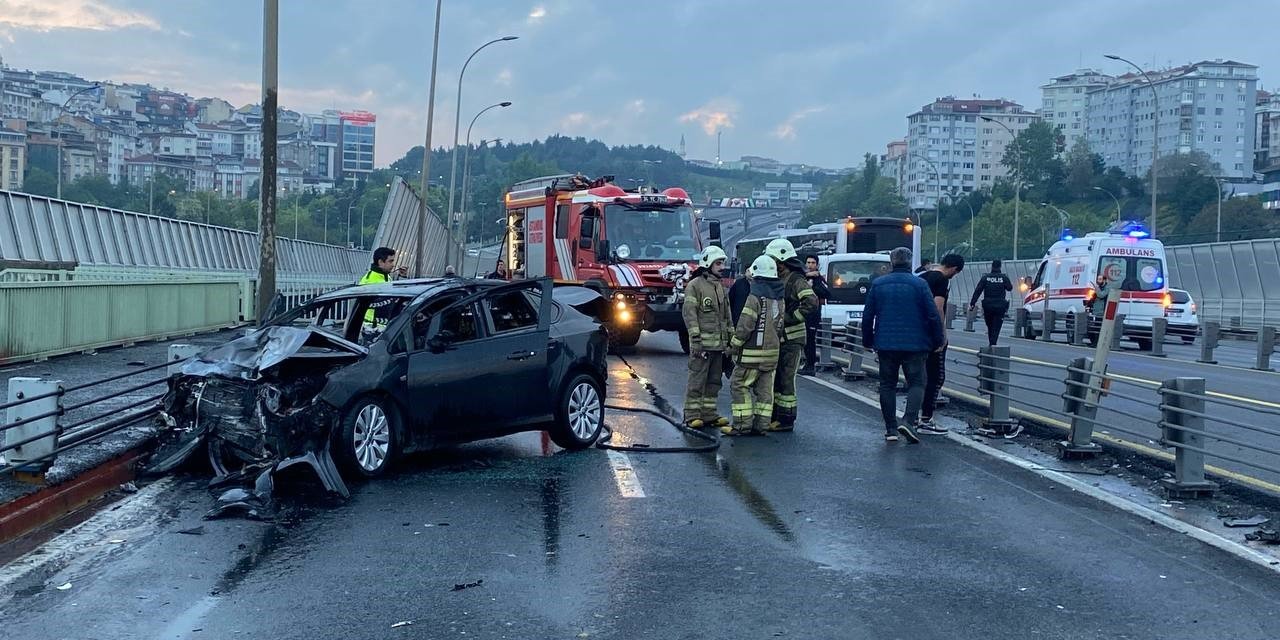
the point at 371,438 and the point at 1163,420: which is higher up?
the point at 1163,420

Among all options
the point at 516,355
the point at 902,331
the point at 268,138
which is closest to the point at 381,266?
the point at 268,138

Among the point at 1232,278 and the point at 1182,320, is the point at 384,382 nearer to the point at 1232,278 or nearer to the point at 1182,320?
the point at 1182,320

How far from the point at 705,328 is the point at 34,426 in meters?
6.08

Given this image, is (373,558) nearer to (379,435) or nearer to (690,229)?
(379,435)

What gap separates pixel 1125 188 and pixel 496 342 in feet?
387

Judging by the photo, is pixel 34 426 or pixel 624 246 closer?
pixel 34 426

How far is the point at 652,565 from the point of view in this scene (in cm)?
687

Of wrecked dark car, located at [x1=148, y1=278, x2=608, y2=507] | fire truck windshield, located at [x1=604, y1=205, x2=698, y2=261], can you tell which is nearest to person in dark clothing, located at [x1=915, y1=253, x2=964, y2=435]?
wrecked dark car, located at [x1=148, y1=278, x2=608, y2=507]

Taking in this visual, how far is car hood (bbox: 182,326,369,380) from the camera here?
8930mm

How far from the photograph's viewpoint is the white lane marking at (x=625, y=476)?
9.12m

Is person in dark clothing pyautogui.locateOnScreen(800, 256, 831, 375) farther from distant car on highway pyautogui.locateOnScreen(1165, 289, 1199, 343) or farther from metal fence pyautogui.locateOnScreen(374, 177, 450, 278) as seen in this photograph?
distant car on highway pyautogui.locateOnScreen(1165, 289, 1199, 343)

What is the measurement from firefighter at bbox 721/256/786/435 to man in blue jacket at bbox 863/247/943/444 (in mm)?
905

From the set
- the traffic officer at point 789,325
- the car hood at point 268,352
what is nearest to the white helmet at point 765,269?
the traffic officer at point 789,325

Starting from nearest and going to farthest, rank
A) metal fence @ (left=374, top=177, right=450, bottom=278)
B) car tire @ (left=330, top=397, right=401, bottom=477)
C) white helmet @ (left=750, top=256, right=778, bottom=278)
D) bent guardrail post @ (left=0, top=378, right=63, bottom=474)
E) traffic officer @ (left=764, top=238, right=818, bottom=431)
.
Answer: bent guardrail post @ (left=0, top=378, right=63, bottom=474) < car tire @ (left=330, top=397, right=401, bottom=477) < white helmet @ (left=750, top=256, right=778, bottom=278) < traffic officer @ (left=764, top=238, right=818, bottom=431) < metal fence @ (left=374, top=177, right=450, bottom=278)
